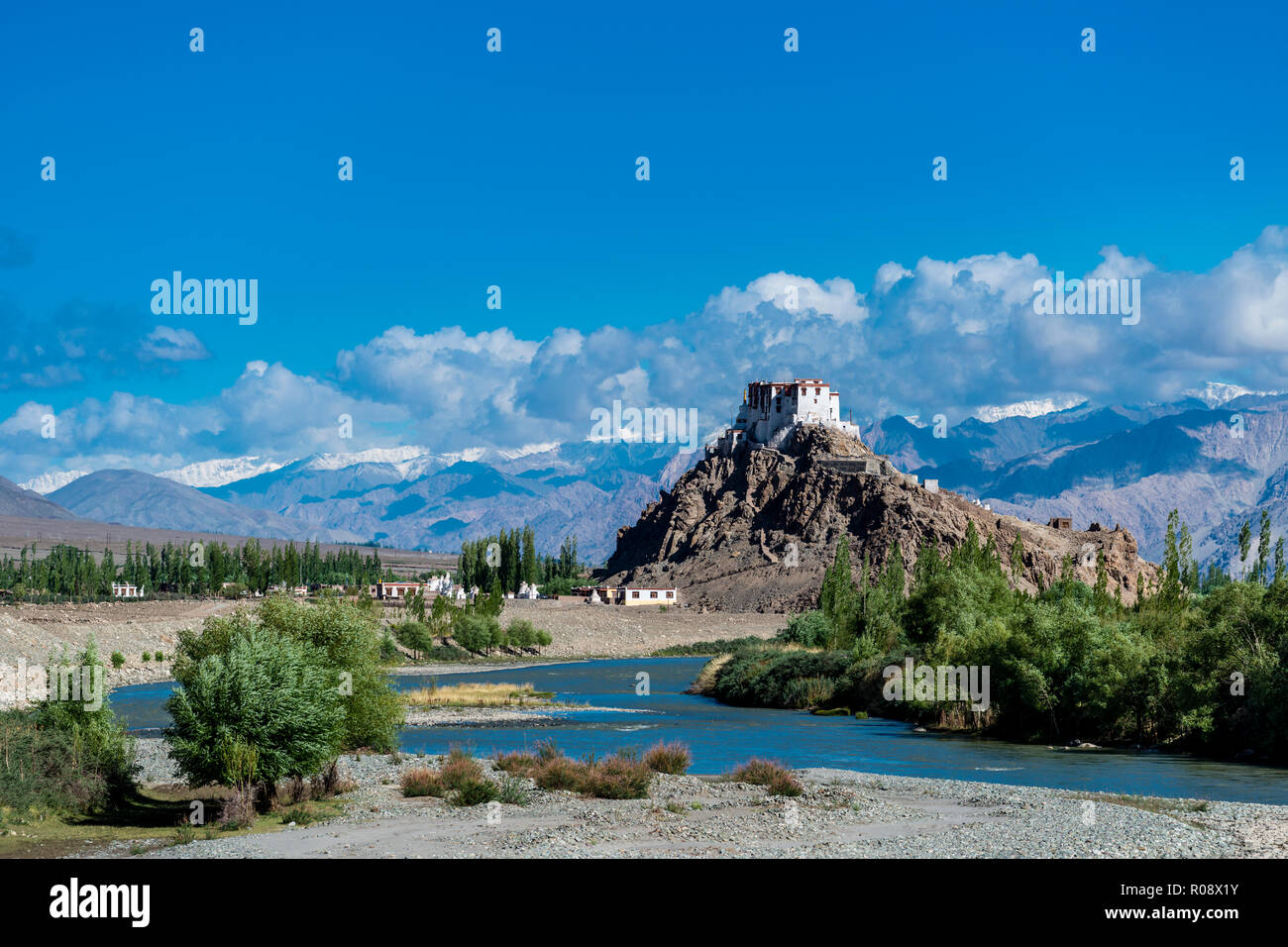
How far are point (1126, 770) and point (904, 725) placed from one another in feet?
68.9

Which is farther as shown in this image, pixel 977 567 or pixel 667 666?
pixel 667 666

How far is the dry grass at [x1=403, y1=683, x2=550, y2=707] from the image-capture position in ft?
249

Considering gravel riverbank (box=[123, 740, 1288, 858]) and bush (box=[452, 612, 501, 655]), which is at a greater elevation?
gravel riverbank (box=[123, 740, 1288, 858])

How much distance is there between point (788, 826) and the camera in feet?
101

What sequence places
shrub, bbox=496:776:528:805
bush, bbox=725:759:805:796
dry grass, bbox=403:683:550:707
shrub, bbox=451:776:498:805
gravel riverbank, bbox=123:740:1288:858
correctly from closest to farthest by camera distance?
gravel riverbank, bbox=123:740:1288:858, shrub, bbox=451:776:498:805, shrub, bbox=496:776:528:805, bush, bbox=725:759:805:796, dry grass, bbox=403:683:550:707

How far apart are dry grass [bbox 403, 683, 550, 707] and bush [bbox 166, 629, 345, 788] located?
3963 cm

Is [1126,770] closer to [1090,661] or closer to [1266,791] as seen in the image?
[1266,791]

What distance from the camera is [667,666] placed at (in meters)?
132

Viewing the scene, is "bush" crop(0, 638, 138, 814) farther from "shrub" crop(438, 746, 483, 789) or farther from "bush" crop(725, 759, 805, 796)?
"bush" crop(725, 759, 805, 796)

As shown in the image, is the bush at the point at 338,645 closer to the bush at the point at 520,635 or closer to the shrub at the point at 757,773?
the shrub at the point at 757,773

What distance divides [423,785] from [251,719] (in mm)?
6233

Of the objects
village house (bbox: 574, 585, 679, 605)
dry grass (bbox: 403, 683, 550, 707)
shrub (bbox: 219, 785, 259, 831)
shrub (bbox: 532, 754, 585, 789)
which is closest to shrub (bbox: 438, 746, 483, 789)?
shrub (bbox: 532, 754, 585, 789)

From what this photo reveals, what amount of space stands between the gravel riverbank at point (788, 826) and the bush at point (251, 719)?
240 cm
